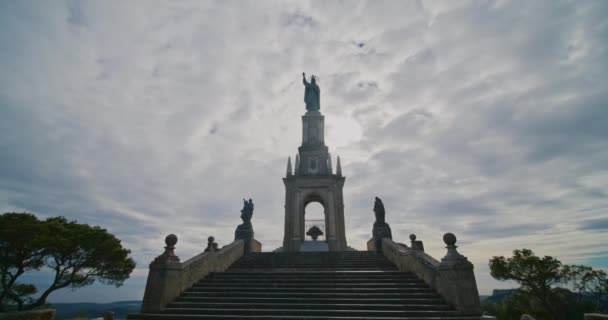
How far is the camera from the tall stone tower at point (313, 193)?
781 inches

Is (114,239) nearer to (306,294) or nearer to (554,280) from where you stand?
(306,294)

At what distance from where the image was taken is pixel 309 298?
820 cm

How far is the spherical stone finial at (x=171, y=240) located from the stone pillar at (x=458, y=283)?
8.20 m

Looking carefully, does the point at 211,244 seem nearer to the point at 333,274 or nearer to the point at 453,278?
the point at 333,274

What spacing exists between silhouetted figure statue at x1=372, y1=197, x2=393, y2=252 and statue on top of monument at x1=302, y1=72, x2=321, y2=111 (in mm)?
13444

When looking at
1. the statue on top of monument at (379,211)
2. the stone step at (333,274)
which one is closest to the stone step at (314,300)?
the stone step at (333,274)

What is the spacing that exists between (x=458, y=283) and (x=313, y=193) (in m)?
14.1

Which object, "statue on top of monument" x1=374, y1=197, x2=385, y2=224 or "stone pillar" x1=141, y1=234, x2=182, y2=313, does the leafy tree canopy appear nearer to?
"statue on top of monument" x1=374, y1=197, x2=385, y2=224

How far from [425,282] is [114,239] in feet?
66.8

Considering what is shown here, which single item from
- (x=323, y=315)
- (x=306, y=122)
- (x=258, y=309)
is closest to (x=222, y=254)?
(x=258, y=309)

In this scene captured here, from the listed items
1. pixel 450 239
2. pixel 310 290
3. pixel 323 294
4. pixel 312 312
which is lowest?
pixel 312 312

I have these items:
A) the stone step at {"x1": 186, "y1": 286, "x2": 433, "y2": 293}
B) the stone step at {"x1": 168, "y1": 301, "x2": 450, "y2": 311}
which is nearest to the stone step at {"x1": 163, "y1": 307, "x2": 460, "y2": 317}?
the stone step at {"x1": 168, "y1": 301, "x2": 450, "y2": 311}

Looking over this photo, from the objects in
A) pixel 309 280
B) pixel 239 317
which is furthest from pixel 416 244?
pixel 239 317

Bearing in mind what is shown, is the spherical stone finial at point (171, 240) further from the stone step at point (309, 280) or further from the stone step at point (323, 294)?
the stone step at point (309, 280)
